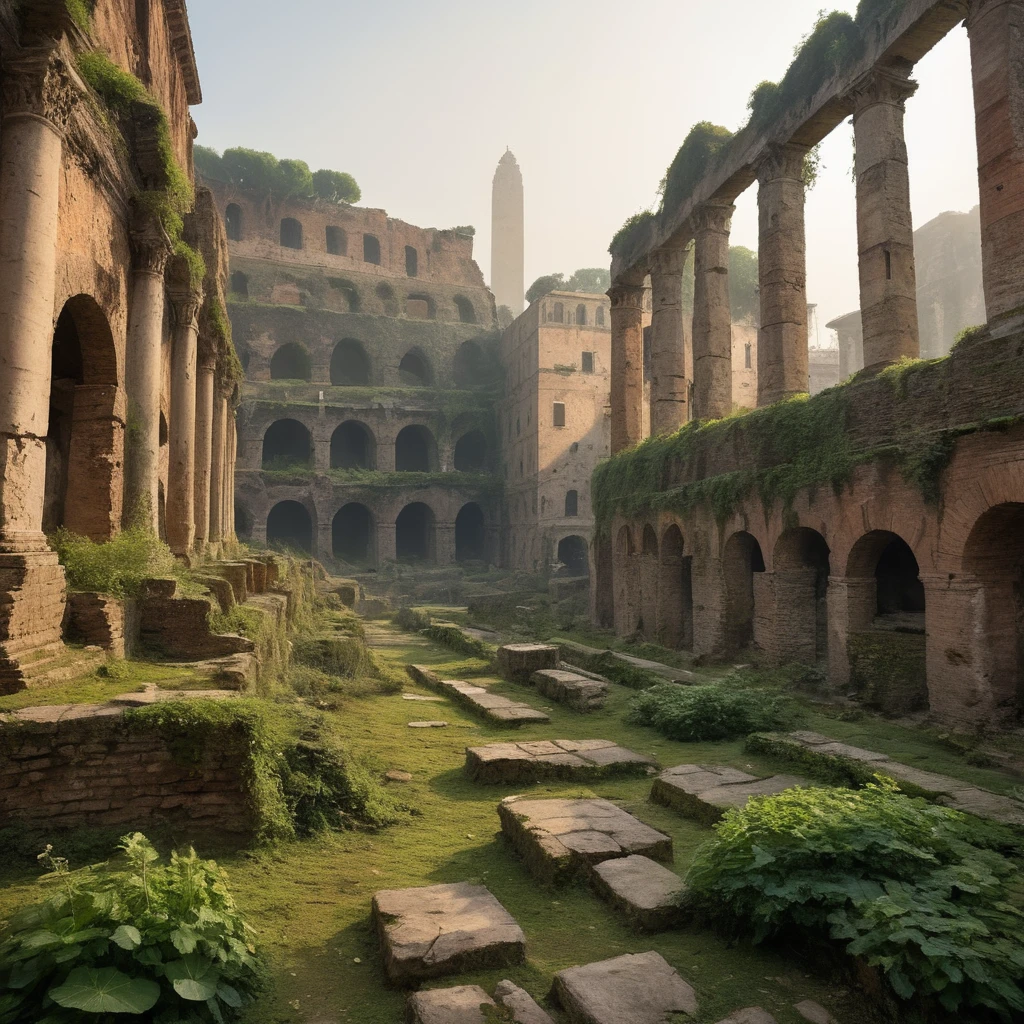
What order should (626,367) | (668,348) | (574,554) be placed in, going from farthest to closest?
(574,554) < (626,367) < (668,348)

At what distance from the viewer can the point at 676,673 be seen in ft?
39.0

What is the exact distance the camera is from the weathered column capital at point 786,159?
47.9 feet

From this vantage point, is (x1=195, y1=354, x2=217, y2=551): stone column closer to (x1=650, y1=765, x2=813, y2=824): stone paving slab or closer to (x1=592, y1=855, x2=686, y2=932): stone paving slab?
(x1=650, y1=765, x2=813, y2=824): stone paving slab

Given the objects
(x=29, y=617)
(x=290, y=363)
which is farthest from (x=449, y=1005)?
(x=290, y=363)

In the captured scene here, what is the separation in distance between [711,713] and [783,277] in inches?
372

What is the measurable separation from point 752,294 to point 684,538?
39.6 meters

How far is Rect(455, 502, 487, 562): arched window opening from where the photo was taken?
4216 cm

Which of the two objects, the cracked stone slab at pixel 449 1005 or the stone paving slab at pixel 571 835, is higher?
the stone paving slab at pixel 571 835

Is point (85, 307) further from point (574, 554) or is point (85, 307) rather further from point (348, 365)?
point (348, 365)

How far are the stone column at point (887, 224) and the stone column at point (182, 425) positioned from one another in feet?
34.5

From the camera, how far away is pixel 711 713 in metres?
8.32

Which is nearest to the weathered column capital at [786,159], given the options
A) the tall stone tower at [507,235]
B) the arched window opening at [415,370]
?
the arched window opening at [415,370]

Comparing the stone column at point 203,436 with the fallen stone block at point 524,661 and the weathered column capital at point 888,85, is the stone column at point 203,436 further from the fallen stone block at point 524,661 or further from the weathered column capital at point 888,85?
the weathered column capital at point 888,85

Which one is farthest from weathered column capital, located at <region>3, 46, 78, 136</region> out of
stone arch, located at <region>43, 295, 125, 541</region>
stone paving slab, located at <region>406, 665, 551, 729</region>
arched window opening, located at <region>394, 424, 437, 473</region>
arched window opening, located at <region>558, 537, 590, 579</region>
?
arched window opening, located at <region>394, 424, 437, 473</region>
